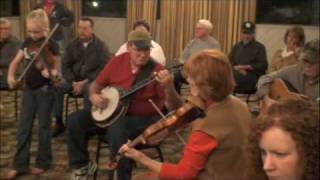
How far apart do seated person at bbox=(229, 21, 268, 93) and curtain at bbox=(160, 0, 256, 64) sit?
2.04 m

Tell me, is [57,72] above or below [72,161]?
above

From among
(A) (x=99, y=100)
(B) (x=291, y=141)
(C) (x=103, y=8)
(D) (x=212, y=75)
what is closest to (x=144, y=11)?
(C) (x=103, y=8)

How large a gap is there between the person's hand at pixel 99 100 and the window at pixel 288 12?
514 centimetres

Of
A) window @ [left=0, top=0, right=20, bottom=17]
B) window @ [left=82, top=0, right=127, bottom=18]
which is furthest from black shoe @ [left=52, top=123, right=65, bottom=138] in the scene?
window @ [left=0, top=0, right=20, bottom=17]

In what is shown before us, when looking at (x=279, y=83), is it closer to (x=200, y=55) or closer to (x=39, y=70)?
(x=200, y=55)

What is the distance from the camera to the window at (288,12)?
26.1ft

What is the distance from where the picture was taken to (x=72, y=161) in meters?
3.69

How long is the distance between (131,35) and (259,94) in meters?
0.97

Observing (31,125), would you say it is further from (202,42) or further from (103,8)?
(103,8)

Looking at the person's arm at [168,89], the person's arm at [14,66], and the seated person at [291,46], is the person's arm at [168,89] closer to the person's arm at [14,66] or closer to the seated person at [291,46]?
the person's arm at [14,66]

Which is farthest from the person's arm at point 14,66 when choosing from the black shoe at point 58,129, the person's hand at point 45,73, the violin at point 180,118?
the violin at point 180,118

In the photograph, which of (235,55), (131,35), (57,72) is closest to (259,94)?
(131,35)

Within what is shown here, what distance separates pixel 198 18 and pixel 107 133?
512 cm

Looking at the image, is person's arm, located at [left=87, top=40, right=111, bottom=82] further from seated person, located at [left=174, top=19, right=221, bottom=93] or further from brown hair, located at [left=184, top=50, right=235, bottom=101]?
brown hair, located at [left=184, top=50, right=235, bottom=101]
